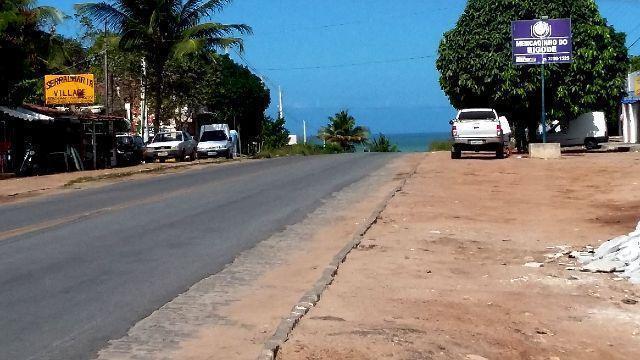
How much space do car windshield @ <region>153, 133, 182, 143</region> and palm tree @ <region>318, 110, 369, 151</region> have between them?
35773 mm

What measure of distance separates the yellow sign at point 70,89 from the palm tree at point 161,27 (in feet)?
10.7

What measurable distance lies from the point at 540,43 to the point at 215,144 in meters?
17.8

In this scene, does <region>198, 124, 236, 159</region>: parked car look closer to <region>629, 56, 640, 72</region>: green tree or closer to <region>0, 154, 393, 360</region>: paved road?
<region>0, 154, 393, 360</region>: paved road

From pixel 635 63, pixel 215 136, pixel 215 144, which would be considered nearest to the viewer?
pixel 215 144

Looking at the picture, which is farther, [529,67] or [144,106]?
[144,106]

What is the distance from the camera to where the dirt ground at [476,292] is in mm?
6285

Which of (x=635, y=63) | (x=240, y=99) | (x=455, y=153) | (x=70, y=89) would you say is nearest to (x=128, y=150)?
(x=70, y=89)

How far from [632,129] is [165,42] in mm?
33145

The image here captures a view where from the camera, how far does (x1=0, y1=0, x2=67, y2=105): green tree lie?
30.1 metres

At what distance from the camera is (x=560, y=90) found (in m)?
39.4

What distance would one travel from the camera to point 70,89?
3616 cm

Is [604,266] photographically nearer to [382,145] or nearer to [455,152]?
[455,152]

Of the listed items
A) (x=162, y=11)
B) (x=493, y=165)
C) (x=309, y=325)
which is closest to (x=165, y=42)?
(x=162, y=11)

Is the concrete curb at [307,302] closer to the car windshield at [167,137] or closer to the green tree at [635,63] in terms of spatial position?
the car windshield at [167,137]
